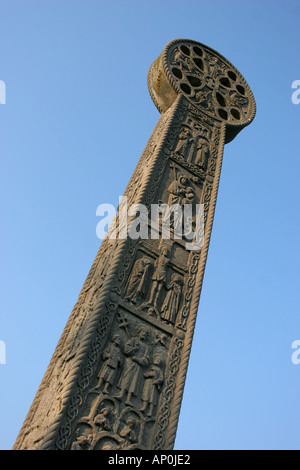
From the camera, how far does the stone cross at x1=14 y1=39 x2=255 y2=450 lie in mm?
4156

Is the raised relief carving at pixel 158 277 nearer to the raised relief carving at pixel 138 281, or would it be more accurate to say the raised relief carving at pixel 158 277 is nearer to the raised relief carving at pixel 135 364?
the raised relief carving at pixel 138 281

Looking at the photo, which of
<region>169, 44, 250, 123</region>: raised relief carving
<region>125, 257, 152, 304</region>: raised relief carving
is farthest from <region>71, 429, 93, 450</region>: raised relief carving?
<region>169, 44, 250, 123</region>: raised relief carving

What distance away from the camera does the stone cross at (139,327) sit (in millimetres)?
4156

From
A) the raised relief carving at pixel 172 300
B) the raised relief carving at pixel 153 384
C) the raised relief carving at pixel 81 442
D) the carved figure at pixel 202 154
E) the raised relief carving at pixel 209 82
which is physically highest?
the raised relief carving at pixel 209 82

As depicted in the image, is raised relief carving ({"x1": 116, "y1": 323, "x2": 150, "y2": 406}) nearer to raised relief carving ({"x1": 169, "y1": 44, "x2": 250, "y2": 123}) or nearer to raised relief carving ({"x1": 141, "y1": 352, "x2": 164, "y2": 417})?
raised relief carving ({"x1": 141, "y1": 352, "x2": 164, "y2": 417})

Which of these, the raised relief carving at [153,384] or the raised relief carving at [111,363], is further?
the raised relief carving at [153,384]

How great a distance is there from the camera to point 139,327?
4.92m

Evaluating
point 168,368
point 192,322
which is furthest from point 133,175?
point 168,368

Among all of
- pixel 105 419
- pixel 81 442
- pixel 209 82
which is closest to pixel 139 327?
pixel 105 419

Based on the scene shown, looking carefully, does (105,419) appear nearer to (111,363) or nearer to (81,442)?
(81,442)

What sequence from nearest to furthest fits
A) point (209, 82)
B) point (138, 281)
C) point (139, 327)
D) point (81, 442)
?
point (81, 442), point (139, 327), point (138, 281), point (209, 82)

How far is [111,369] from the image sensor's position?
14.6 feet

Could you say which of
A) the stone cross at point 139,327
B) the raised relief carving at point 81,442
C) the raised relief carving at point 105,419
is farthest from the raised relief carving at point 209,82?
the raised relief carving at point 81,442
